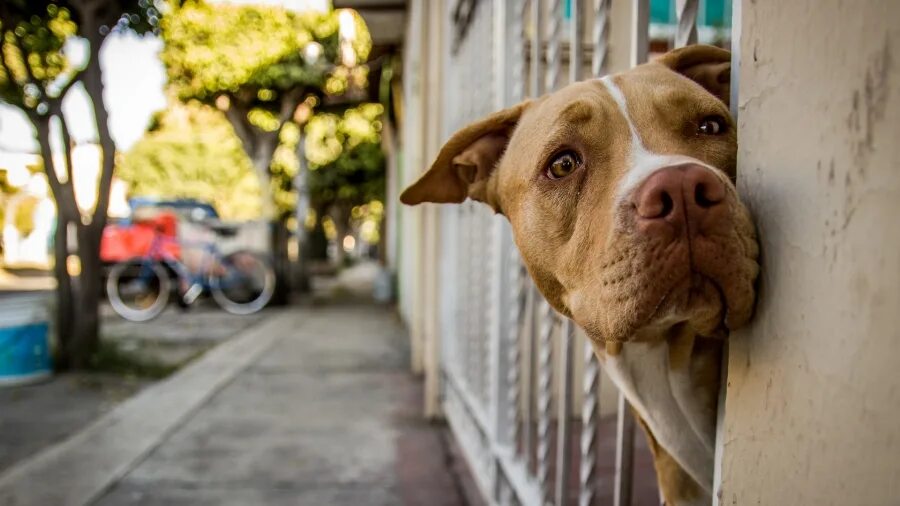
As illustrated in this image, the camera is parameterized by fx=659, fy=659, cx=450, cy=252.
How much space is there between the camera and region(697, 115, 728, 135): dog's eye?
1.09 m

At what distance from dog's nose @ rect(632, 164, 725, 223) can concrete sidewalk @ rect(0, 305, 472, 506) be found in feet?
7.98

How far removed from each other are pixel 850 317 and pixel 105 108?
6.02 meters

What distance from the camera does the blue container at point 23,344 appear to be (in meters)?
5.07

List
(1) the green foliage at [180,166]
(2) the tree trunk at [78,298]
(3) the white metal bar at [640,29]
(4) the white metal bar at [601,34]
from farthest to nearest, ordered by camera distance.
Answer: (1) the green foliage at [180,166] → (2) the tree trunk at [78,298] → (4) the white metal bar at [601,34] → (3) the white metal bar at [640,29]

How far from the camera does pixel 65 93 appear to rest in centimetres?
545

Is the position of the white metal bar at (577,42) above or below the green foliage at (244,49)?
below

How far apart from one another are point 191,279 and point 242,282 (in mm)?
836

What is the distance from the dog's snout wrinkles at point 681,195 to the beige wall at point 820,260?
0.22 feet

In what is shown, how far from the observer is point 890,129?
0.57 meters

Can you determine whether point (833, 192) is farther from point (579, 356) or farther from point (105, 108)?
point (105, 108)

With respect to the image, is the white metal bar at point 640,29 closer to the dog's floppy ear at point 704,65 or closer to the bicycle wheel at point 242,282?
the dog's floppy ear at point 704,65

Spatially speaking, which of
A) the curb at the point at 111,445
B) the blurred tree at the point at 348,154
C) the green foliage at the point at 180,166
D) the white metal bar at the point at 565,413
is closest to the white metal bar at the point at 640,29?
the white metal bar at the point at 565,413

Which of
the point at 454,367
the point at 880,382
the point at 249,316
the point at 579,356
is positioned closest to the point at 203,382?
the point at 454,367

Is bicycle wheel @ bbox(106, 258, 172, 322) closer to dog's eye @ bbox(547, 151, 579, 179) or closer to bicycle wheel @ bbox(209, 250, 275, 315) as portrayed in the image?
bicycle wheel @ bbox(209, 250, 275, 315)
